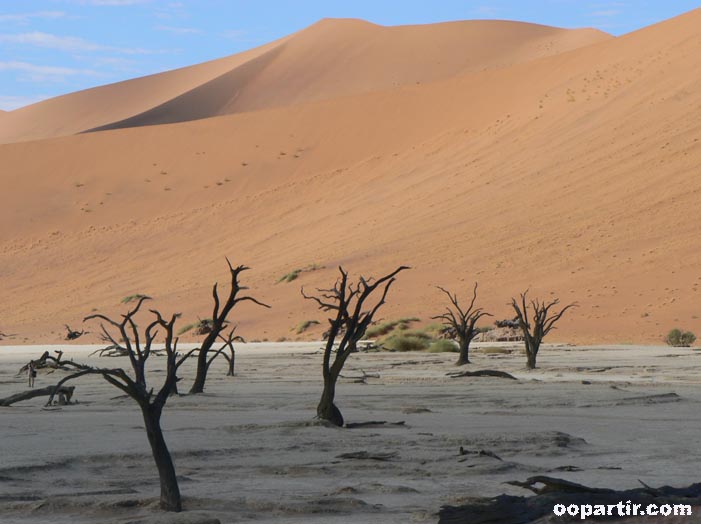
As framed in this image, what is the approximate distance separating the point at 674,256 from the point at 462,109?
26258 millimetres

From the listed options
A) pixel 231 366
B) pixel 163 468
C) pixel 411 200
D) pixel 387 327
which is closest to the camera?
pixel 163 468

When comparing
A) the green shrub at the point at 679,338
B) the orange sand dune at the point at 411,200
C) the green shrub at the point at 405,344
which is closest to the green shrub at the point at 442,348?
the green shrub at the point at 405,344

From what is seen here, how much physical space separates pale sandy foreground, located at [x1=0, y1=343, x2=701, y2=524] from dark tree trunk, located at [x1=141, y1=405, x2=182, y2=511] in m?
0.09

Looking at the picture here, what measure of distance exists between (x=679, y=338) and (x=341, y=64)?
65.6 metres

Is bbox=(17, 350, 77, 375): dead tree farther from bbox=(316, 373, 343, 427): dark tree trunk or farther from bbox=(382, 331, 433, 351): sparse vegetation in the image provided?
bbox=(382, 331, 433, 351): sparse vegetation

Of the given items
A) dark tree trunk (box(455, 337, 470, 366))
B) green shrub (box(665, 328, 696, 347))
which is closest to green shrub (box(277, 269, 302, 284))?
green shrub (box(665, 328, 696, 347))

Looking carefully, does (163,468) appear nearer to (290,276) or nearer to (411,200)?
(290,276)

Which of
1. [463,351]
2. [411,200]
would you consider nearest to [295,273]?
[411,200]

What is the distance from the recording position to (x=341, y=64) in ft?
303

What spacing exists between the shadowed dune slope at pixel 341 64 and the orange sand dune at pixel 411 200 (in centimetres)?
1832

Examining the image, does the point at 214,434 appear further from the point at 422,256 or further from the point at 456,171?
the point at 456,171

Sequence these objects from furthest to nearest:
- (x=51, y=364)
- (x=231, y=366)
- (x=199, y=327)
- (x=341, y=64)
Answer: (x=341, y=64), (x=199, y=327), (x=231, y=366), (x=51, y=364)

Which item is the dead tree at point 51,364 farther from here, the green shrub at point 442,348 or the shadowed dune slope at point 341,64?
the shadowed dune slope at point 341,64

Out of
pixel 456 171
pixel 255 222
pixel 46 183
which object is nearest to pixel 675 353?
pixel 456 171
